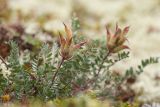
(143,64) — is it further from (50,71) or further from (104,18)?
(104,18)

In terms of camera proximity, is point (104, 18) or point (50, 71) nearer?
point (50, 71)

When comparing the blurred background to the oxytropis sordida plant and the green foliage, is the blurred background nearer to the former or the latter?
the green foliage

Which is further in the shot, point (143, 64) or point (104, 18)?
point (104, 18)

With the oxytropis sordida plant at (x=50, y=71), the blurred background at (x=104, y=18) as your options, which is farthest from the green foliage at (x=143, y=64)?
the blurred background at (x=104, y=18)

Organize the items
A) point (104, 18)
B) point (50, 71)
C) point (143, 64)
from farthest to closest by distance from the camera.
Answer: point (104, 18) → point (143, 64) → point (50, 71)

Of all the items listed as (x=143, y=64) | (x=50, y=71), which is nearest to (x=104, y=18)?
(x=143, y=64)

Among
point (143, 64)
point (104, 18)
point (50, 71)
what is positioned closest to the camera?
point (50, 71)

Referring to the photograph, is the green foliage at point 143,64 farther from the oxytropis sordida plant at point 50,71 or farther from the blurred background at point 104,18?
the blurred background at point 104,18

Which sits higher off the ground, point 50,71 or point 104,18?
point 104,18

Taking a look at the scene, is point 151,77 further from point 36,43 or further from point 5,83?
point 5,83

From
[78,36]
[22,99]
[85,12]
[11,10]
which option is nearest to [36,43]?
[78,36]

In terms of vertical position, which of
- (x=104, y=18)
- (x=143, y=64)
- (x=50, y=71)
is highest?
(x=104, y=18)
